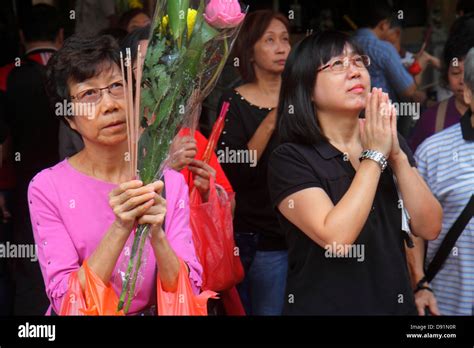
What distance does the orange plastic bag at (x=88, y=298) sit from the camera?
290 centimetres

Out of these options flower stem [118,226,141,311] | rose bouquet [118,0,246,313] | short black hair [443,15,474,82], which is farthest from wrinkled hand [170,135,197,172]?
short black hair [443,15,474,82]

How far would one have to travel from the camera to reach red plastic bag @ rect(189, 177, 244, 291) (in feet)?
12.4

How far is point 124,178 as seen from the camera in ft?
10.5

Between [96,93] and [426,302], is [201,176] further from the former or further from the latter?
[426,302]

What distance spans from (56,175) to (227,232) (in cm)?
93

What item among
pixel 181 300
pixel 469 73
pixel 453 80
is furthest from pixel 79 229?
pixel 453 80

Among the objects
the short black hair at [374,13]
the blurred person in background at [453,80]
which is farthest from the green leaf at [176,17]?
the short black hair at [374,13]

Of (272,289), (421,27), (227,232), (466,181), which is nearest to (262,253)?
(272,289)

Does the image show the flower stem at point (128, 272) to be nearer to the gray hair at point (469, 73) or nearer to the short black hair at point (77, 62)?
the short black hair at point (77, 62)

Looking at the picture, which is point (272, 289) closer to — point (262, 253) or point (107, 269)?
point (262, 253)

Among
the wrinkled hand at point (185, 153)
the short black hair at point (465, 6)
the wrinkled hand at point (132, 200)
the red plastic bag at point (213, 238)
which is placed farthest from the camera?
the short black hair at point (465, 6)

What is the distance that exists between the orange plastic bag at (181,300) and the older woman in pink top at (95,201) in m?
0.03

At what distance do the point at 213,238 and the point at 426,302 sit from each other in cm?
90

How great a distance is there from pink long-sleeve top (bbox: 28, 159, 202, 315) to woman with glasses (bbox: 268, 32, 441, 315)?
0.39 m
